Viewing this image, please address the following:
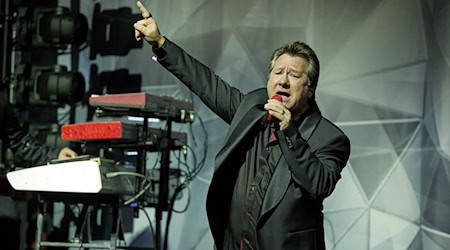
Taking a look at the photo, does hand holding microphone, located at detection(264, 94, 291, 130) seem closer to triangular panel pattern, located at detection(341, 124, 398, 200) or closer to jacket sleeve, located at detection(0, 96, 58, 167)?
triangular panel pattern, located at detection(341, 124, 398, 200)

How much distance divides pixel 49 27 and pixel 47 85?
0.39m

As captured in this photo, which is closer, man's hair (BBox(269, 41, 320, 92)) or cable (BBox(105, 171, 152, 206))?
man's hair (BBox(269, 41, 320, 92))

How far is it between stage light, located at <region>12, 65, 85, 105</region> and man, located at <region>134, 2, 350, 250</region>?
2.18 metres

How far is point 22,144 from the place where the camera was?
4359 millimetres

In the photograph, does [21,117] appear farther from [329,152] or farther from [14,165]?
[329,152]

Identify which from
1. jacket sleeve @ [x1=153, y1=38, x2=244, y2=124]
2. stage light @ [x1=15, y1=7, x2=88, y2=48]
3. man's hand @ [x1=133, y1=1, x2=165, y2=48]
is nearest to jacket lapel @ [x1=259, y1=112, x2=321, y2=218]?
jacket sleeve @ [x1=153, y1=38, x2=244, y2=124]

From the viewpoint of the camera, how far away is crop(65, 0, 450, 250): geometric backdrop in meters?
4.12

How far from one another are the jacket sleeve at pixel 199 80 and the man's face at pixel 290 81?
0.20 meters

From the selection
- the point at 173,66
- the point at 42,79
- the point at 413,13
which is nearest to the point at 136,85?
the point at 42,79

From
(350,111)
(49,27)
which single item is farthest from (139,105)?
(350,111)

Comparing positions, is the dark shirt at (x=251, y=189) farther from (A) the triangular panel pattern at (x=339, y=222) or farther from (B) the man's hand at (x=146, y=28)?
(A) the triangular panel pattern at (x=339, y=222)

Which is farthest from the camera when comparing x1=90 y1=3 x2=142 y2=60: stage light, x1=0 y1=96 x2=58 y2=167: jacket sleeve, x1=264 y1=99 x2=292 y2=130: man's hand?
x1=90 y1=3 x2=142 y2=60: stage light

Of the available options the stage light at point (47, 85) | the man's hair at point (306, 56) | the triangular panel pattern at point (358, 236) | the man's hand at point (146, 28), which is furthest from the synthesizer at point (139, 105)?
the man's hair at point (306, 56)

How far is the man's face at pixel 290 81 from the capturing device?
2.56m
